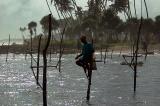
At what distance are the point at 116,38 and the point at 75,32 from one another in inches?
707

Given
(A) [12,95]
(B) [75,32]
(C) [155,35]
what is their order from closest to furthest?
1. (A) [12,95]
2. (C) [155,35]
3. (B) [75,32]

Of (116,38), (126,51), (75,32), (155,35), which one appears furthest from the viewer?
(75,32)

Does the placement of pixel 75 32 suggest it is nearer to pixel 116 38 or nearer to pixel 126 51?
pixel 116 38

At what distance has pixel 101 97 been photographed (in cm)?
3256

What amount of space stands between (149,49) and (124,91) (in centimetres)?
9041

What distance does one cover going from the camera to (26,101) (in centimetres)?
3081

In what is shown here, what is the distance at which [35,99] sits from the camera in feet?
105

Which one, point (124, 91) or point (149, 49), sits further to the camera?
point (149, 49)

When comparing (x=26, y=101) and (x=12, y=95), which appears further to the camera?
(x=12, y=95)

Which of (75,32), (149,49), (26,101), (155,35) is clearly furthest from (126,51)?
(26,101)

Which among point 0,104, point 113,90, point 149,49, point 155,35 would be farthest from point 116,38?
point 0,104

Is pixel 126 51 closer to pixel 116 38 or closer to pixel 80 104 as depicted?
pixel 116 38

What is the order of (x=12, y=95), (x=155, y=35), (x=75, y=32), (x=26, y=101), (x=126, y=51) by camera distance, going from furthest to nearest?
(x=75, y=32) < (x=155, y=35) < (x=126, y=51) < (x=12, y=95) < (x=26, y=101)

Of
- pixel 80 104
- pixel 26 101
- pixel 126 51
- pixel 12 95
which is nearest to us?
pixel 80 104
